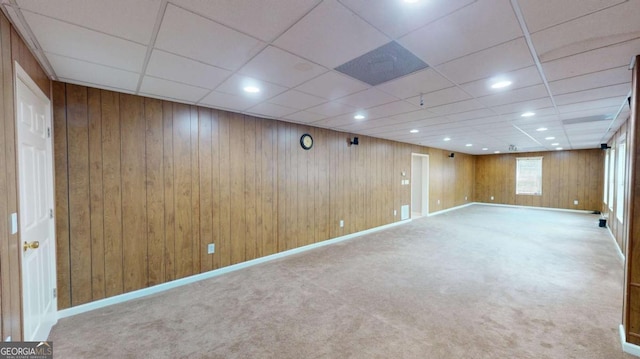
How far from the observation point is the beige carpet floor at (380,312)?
2.10 metres

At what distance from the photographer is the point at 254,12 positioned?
145 cm

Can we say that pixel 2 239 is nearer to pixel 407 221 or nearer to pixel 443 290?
pixel 443 290

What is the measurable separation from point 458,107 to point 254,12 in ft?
9.91

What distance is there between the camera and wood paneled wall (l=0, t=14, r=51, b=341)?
4.78 ft

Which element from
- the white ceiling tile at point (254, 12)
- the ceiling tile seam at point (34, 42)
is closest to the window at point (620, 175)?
the white ceiling tile at point (254, 12)

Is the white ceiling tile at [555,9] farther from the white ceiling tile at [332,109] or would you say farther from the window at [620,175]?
the window at [620,175]

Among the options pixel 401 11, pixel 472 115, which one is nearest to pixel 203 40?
pixel 401 11

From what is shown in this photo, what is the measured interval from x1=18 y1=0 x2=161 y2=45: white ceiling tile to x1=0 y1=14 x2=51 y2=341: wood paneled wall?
31 centimetres

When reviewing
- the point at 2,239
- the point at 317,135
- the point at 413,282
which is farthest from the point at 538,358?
the point at 317,135

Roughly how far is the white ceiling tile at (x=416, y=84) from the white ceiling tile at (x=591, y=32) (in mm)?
739

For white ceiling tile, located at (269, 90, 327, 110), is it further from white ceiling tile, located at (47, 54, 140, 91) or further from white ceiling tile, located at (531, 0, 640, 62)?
white ceiling tile, located at (531, 0, 640, 62)

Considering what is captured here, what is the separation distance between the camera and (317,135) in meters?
4.92

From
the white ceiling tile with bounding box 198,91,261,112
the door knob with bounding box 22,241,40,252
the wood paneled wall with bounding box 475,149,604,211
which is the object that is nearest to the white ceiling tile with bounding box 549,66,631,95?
the white ceiling tile with bounding box 198,91,261,112

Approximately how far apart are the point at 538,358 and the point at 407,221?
5.42 meters
